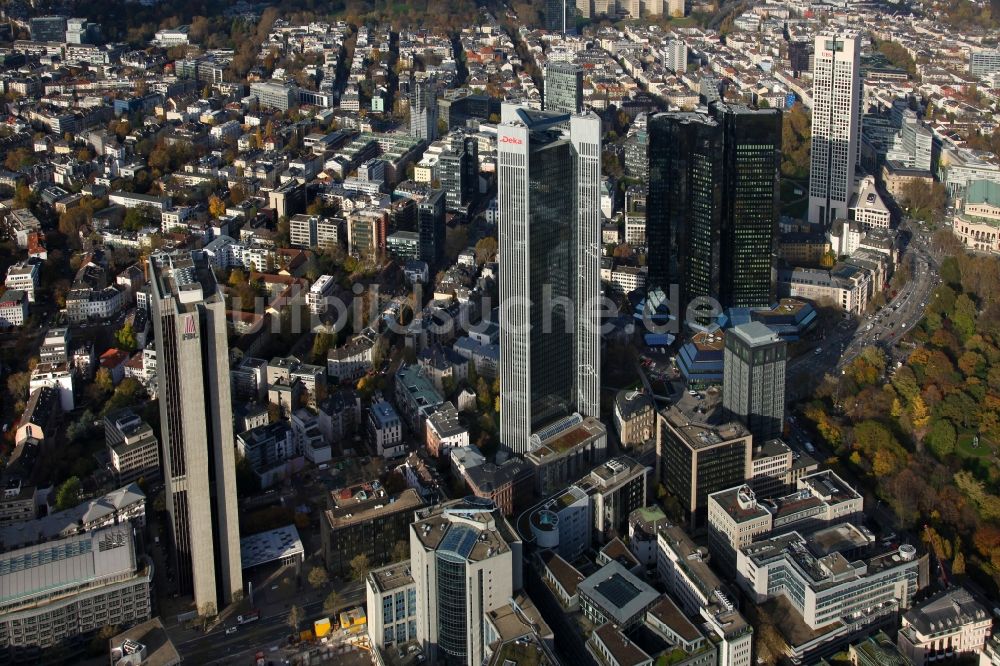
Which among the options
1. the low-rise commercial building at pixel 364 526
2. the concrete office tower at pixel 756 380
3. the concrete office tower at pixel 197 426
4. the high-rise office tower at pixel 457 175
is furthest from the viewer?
the high-rise office tower at pixel 457 175

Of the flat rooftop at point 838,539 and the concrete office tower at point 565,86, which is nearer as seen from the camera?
the flat rooftop at point 838,539

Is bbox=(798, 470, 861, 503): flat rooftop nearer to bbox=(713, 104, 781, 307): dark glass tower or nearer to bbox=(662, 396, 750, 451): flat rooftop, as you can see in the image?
bbox=(662, 396, 750, 451): flat rooftop

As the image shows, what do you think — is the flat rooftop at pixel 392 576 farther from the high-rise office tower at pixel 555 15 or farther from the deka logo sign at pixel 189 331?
the high-rise office tower at pixel 555 15

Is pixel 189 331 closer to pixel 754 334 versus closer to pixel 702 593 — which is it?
pixel 702 593

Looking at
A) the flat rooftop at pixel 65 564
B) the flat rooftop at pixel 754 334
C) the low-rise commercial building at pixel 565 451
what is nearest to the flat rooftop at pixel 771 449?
the flat rooftop at pixel 754 334

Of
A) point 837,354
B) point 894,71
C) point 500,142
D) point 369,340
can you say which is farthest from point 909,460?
point 894,71

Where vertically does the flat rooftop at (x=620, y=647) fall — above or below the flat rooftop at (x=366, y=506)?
below

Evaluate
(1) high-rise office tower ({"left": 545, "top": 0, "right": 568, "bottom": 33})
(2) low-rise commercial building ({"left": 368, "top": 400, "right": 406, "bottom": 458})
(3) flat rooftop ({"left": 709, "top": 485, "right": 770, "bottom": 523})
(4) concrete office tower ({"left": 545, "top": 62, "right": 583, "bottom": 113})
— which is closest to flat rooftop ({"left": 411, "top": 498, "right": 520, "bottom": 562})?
(3) flat rooftop ({"left": 709, "top": 485, "right": 770, "bottom": 523})

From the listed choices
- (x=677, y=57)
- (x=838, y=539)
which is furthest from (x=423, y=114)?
(x=838, y=539)

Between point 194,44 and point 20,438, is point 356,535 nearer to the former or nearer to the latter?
point 20,438
